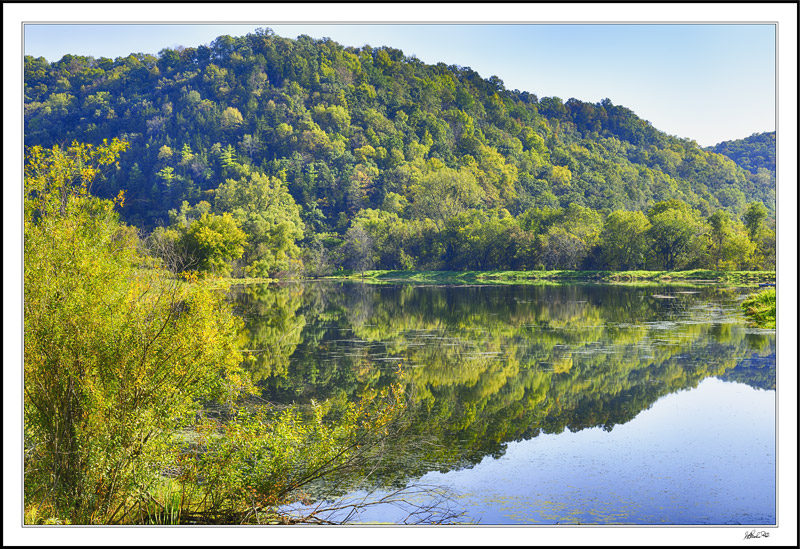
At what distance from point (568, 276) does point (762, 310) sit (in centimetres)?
3970

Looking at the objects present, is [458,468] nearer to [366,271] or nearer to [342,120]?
[366,271]

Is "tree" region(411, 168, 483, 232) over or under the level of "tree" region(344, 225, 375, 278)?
over

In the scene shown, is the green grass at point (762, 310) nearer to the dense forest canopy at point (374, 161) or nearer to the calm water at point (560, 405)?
the calm water at point (560, 405)

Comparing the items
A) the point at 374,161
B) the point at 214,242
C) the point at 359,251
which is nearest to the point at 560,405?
the point at 214,242

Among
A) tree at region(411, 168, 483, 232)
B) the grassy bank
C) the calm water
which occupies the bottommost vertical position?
the calm water

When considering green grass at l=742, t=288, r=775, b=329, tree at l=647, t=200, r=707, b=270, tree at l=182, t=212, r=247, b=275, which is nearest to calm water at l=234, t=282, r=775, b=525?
green grass at l=742, t=288, r=775, b=329

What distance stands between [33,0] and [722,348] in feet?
60.3

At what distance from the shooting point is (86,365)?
749 centimetres

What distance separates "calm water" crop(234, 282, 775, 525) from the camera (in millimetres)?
9172

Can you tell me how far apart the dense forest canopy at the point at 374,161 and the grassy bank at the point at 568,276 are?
2374 mm

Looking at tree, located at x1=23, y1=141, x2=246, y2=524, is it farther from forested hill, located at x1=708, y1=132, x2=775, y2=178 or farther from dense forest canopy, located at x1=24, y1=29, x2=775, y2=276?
dense forest canopy, located at x1=24, y1=29, x2=775, y2=276

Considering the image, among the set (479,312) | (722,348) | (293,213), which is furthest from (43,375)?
(293,213)

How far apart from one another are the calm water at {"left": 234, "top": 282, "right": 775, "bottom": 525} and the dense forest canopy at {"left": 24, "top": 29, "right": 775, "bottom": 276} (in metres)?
39.0

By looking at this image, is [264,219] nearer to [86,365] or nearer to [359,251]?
[359,251]
